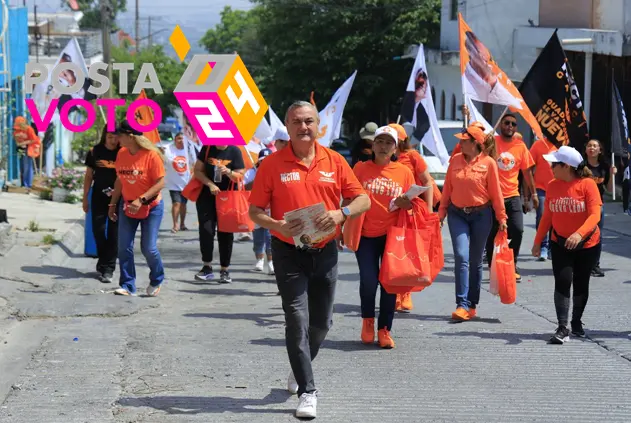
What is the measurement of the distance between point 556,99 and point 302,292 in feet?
24.8

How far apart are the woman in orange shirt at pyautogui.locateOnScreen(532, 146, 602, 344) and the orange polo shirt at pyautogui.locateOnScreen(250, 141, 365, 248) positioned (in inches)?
108

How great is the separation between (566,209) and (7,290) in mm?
5609

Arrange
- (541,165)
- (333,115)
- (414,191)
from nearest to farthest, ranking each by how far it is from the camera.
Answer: (414,191) < (541,165) < (333,115)

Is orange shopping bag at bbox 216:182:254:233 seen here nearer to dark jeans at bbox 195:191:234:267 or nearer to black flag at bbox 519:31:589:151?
dark jeans at bbox 195:191:234:267

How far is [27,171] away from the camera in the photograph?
86.7 feet

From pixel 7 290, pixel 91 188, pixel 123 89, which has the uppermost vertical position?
pixel 123 89

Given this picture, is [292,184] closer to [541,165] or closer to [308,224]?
[308,224]

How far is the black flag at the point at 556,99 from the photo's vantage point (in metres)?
13.3

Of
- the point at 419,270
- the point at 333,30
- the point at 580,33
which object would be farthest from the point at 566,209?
the point at 333,30

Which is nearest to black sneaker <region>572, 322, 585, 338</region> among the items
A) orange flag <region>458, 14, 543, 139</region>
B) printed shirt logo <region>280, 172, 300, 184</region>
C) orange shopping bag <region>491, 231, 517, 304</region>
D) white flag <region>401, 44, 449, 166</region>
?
orange shopping bag <region>491, 231, 517, 304</region>

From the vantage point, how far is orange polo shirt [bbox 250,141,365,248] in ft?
22.5

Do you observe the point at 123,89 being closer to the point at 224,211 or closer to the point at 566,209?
the point at 224,211

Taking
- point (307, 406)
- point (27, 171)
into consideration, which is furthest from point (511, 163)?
point (27, 171)

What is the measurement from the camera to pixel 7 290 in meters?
11.3
